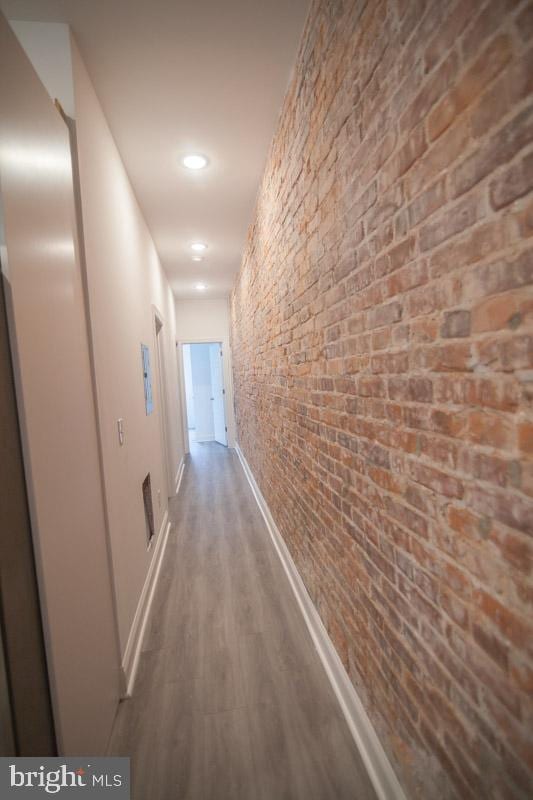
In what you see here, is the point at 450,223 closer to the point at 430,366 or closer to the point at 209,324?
the point at 430,366

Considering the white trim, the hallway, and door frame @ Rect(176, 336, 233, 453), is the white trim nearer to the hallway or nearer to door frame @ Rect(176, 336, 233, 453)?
the hallway

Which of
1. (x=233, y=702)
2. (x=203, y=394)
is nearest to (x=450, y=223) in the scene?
(x=233, y=702)

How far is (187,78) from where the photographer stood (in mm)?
1731

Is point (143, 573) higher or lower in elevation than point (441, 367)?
lower

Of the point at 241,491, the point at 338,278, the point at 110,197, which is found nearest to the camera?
the point at 338,278

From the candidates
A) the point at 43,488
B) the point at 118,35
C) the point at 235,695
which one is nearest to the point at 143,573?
the point at 235,695

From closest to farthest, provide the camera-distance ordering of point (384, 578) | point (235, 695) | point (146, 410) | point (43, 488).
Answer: point (43, 488) < point (384, 578) < point (235, 695) < point (146, 410)

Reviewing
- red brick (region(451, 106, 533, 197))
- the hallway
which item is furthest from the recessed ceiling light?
the hallway

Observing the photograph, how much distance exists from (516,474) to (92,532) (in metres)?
1.43

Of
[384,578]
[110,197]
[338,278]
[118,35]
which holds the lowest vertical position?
[384,578]

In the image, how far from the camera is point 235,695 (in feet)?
5.26

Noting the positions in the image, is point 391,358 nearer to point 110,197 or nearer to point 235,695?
point 235,695

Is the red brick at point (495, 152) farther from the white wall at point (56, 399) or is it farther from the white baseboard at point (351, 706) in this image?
the white baseboard at point (351, 706)

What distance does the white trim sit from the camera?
1686mm
